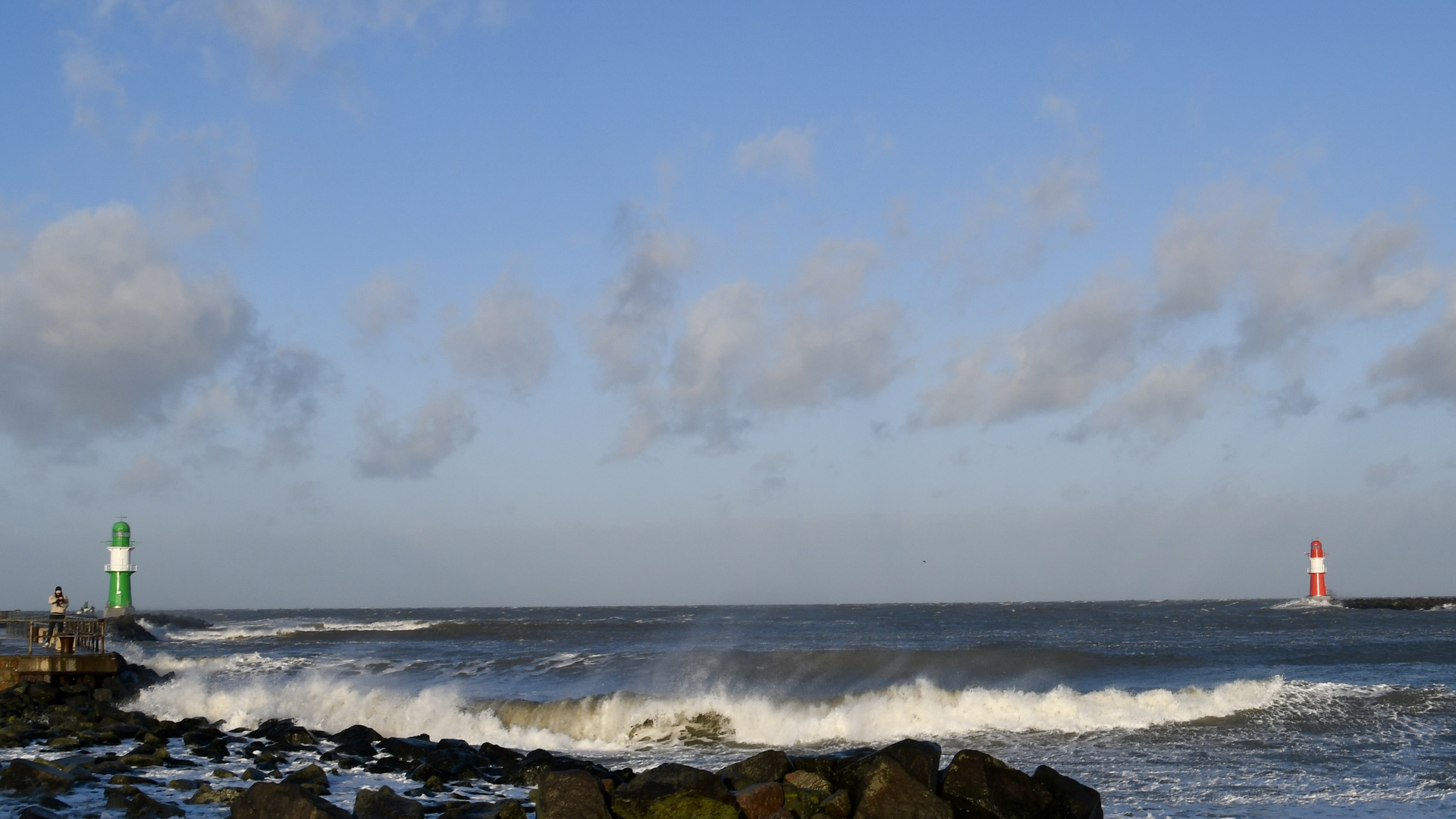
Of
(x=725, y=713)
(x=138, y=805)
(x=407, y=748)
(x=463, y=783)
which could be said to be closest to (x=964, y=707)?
(x=725, y=713)

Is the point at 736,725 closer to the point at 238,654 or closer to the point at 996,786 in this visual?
the point at 996,786

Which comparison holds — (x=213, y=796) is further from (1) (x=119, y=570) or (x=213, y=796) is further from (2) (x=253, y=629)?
(2) (x=253, y=629)

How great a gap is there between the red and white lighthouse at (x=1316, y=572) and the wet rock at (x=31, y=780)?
88.2m

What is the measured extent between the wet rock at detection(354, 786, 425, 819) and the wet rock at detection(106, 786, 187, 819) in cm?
206

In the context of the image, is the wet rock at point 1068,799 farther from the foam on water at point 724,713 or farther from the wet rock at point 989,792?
the foam on water at point 724,713

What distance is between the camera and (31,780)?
11.9 metres

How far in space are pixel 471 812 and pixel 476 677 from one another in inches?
728

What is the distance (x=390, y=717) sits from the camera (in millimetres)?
21156

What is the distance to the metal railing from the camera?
22656 millimetres

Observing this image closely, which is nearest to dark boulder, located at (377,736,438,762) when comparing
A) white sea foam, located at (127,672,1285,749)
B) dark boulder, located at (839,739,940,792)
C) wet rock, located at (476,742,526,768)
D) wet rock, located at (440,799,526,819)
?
wet rock, located at (476,742,526,768)

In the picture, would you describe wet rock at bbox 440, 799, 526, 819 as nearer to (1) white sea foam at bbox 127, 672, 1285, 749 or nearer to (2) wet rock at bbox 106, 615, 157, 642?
(1) white sea foam at bbox 127, 672, 1285, 749

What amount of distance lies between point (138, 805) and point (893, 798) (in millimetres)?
7687

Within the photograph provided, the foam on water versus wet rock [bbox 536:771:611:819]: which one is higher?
wet rock [bbox 536:771:611:819]

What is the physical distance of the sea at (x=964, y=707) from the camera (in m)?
14.1
